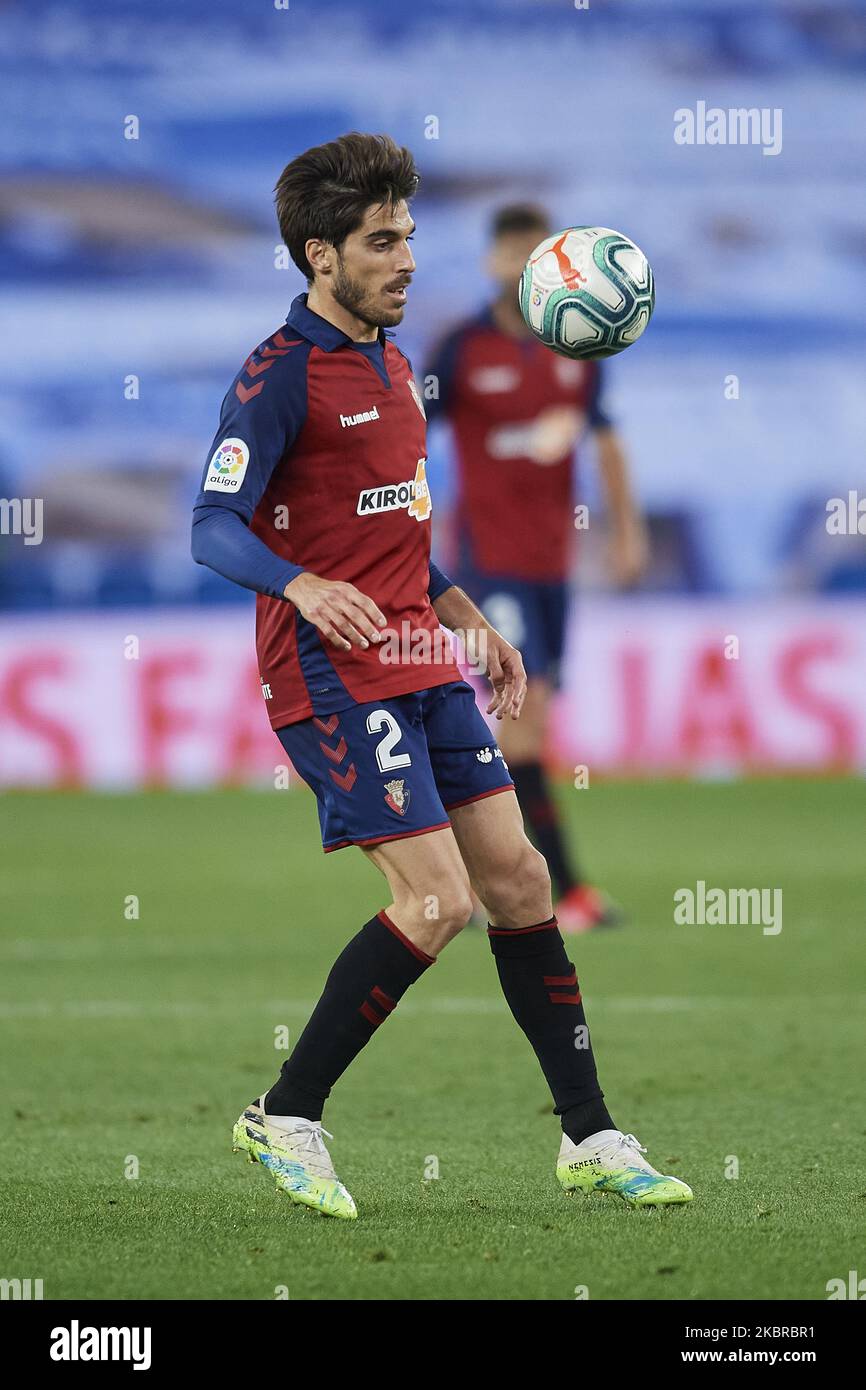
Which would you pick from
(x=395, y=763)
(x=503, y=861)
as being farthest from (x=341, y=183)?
(x=503, y=861)

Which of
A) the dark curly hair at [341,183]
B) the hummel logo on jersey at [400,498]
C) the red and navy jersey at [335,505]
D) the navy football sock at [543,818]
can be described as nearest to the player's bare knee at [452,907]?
the red and navy jersey at [335,505]

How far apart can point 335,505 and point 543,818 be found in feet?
15.3

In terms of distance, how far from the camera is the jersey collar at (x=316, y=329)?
4.62 metres

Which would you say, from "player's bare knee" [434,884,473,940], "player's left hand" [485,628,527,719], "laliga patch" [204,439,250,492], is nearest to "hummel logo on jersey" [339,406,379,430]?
"laliga patch" [204,439,250,492]

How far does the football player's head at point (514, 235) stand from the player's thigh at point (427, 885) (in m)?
4.96

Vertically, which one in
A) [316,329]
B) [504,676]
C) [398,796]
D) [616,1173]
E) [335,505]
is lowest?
[616,1173]

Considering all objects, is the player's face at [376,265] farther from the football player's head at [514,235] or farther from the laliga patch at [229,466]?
the football player's head at [514,235]

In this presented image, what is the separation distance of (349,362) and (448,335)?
4896 mm

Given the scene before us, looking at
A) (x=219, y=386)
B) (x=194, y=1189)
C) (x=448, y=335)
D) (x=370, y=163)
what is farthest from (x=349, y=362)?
(x=219, y=386)

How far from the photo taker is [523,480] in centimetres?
953

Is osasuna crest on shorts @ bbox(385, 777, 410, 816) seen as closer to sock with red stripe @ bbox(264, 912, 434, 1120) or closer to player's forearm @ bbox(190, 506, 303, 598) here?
sock with red stripe @ bbox(264, 912, 434, 1120)

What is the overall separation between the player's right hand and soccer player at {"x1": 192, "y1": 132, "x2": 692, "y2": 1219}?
0.15 m

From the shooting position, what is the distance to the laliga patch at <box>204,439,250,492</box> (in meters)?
4.42

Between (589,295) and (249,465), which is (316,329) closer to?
(249,465)
